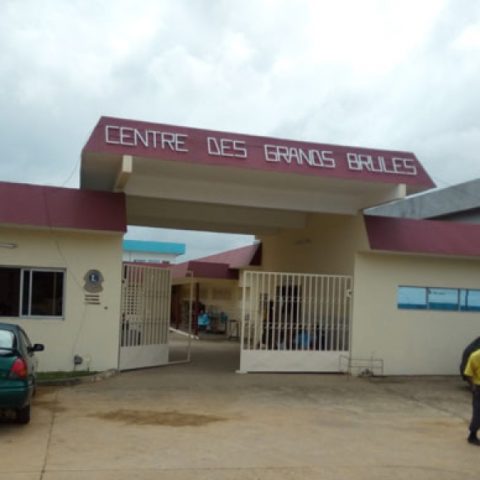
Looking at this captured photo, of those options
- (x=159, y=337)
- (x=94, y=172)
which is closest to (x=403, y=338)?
(x=159, y=337)

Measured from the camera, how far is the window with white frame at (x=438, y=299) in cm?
1661

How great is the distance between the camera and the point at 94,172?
14938 mm

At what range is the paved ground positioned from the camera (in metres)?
7.21

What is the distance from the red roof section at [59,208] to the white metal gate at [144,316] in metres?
1.51

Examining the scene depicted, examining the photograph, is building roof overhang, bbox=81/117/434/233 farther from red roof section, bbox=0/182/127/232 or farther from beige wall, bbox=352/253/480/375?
beige wall, bbox=352/253/480/375

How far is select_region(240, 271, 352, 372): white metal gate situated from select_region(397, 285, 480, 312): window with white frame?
1.42 metres

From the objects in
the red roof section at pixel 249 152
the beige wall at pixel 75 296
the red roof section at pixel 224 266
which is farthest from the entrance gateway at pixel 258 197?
the red roof section at pixel 224 266

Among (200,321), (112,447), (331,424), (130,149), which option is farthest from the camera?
(200,321)

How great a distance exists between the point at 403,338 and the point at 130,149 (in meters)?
8.05

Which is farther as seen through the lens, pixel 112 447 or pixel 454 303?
pixel 454 303

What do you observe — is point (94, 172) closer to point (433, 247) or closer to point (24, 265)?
point (24, 265)

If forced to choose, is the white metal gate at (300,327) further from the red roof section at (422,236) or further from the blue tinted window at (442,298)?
the blue tinted window at (442,298)

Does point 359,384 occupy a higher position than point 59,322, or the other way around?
point 59,322

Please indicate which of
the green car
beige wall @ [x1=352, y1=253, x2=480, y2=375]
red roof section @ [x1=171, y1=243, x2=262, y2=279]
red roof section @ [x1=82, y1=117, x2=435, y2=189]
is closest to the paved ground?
the green car
